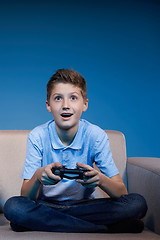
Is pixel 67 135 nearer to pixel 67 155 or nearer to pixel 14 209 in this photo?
pixel 67 155

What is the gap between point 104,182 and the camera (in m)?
1.16

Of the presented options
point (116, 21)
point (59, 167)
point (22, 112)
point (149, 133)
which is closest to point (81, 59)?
point (116, 21)

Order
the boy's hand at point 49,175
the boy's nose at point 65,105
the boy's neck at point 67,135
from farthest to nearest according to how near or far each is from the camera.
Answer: the boy's neck at point 67,135, the boy's nose at point 65,105, the boy's hand at point 49,175

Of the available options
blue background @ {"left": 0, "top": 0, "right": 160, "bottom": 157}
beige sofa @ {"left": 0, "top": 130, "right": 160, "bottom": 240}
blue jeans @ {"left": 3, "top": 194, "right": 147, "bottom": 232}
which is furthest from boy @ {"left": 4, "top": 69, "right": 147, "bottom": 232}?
blue background @ {"left": 0, "top": 0, "right": 160, "bottom": 157}

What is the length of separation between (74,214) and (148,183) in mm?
387

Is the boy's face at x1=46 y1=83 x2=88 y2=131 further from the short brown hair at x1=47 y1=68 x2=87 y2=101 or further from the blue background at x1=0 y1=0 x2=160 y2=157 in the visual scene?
the blue background at x1=0 y1=0 x2=160 y2=157

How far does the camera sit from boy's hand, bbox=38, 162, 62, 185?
1.04 meters

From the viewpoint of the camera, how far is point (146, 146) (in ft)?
7.11

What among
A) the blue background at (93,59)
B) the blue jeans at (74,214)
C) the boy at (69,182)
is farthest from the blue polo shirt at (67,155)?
the blue background at (93,59)

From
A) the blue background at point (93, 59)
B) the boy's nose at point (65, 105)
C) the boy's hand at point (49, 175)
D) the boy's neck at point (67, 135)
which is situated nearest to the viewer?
the boy's hand at point (49, 175)

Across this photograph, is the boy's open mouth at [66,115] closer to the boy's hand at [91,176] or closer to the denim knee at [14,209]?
the boy's hand at [91,176]

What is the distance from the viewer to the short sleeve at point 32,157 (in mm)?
1263

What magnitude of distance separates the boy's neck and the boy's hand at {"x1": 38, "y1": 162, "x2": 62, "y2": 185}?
28 centimetres

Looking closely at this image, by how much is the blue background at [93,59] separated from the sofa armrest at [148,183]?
60 centimetres
